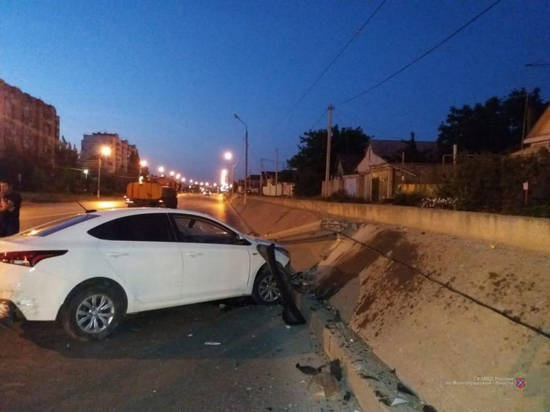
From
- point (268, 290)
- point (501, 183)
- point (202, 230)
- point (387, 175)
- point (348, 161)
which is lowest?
point (268, 290)

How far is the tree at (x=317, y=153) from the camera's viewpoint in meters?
62.4

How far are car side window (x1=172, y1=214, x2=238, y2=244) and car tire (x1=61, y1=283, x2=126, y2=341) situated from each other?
146 centimetres

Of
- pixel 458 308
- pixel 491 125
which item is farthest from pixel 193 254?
pixel 491 125

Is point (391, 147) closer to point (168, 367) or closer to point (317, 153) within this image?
point (317, 153)

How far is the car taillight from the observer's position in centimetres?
628

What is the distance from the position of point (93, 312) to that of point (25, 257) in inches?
40.8

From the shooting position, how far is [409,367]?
4953mm

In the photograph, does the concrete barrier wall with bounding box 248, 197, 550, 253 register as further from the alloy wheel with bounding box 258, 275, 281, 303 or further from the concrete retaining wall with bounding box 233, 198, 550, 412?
the alloy wheel with bounding box 258, 275, 281, 303

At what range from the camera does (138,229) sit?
731cm

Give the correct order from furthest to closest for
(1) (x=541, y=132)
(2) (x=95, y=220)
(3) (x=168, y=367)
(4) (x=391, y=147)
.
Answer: (4) (x=391, y=147), (1) (x=541, y=132), (2) (x=95, y=220), (3) (x=168, y=367)

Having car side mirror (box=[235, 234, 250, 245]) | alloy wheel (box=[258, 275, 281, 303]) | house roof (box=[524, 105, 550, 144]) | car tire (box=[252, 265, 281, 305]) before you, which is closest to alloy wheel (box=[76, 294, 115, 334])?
car side mirror (box=[235, 234, 250, 245])

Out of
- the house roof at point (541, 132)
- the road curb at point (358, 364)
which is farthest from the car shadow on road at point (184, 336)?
the house roof at point (541, 132)

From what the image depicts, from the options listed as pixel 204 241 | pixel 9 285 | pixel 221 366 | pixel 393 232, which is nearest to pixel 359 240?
pixel 393 232

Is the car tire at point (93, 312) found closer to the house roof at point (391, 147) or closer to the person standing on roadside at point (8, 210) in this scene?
the person standing on roadside at point (8, 210)
